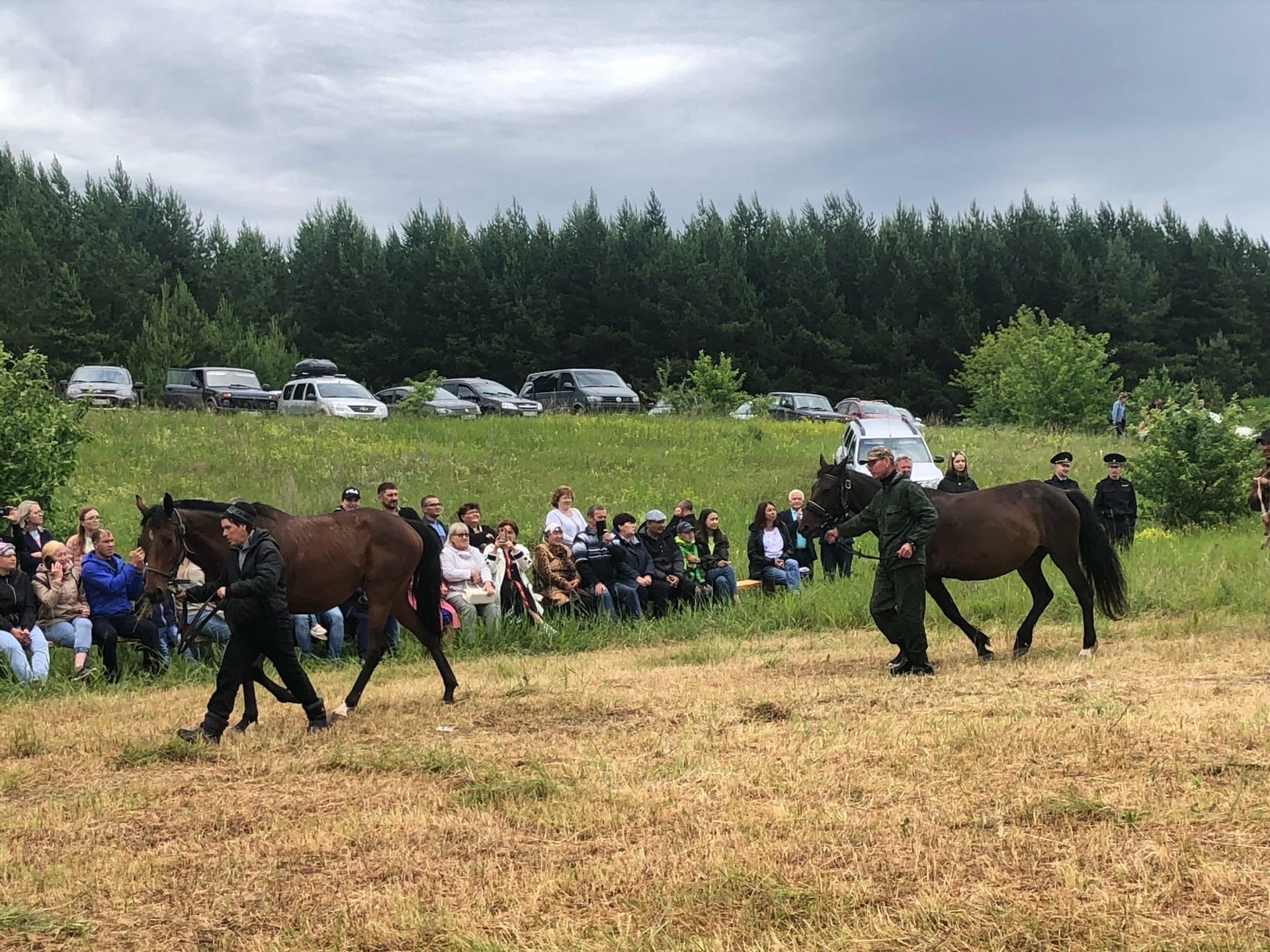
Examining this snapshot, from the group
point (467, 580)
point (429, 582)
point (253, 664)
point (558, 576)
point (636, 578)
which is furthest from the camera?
point (636, 578)

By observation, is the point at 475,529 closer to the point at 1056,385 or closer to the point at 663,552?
the point at 663,552

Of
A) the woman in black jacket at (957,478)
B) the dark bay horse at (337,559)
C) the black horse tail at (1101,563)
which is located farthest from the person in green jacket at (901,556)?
the woman in black jacket at (957,478)

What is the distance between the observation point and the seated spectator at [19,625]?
1009cm

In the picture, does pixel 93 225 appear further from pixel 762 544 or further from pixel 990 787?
pixel 990 787

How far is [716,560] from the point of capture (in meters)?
14.5

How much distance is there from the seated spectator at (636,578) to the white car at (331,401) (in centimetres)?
1683

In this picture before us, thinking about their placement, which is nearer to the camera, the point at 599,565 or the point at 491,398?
the point at 599,565

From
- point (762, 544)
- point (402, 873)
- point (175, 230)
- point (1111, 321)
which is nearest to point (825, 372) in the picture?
point (1111, 321)

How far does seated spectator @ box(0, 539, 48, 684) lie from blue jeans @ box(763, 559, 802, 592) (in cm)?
790

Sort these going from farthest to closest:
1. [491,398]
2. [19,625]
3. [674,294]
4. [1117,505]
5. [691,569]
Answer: [674,294]
[491,398]
[1117,505]
[691,569]
[19,625]

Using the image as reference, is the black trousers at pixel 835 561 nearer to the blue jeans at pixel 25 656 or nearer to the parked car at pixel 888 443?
the parked car at pixel 888 443

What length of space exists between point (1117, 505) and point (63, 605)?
12252 mm

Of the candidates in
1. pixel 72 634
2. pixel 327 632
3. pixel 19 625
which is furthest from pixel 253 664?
pixel 327 632

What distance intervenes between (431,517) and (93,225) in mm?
47046
